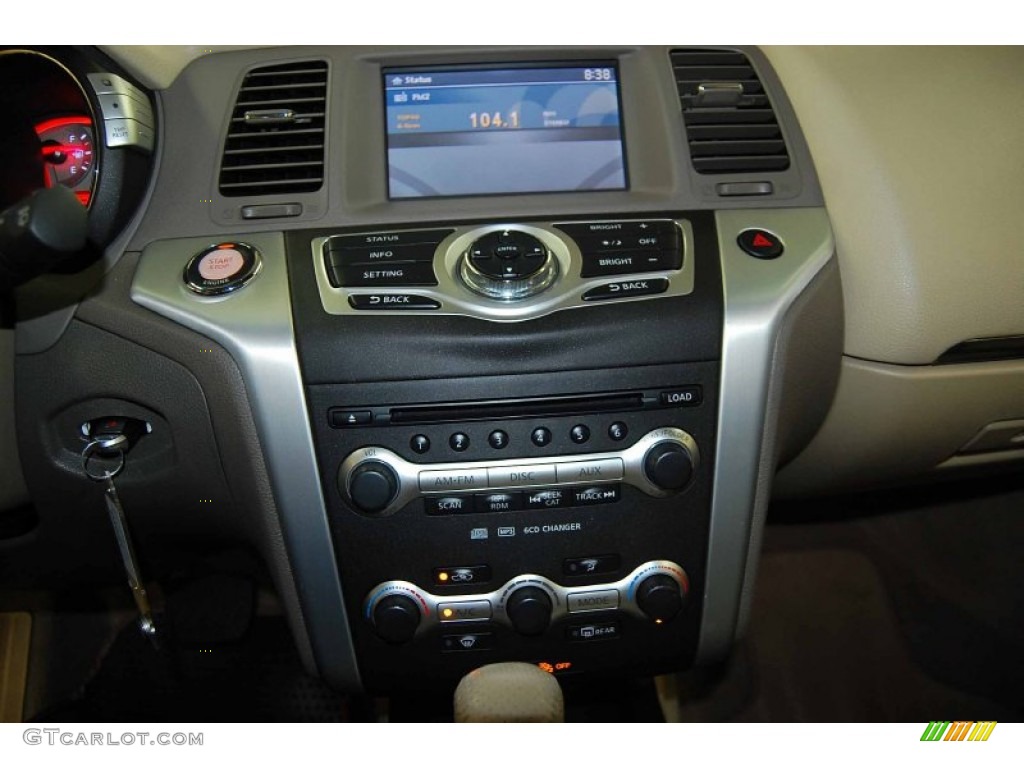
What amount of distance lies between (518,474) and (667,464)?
14 cm

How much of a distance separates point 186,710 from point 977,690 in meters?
1.17

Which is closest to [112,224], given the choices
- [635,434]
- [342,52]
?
[342,52]

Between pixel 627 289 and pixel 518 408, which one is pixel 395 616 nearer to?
pixel 518 408

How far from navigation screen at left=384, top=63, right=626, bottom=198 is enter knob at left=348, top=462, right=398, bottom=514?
0.29 meters

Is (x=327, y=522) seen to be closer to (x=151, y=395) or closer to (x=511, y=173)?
(x=151, y=395)

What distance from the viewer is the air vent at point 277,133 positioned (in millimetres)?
965

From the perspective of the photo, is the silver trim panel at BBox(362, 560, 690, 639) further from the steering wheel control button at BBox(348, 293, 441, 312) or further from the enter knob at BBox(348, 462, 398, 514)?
the steering wheel control button at BBox(348, 293, 441, 312)

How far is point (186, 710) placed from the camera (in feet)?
4.12

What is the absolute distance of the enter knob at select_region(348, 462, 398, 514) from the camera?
87 cm

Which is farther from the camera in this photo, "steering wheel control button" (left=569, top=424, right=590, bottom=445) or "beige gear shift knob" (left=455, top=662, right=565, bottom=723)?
"steering wheel control button" (left=569, top=424, right=590, bottom=445)

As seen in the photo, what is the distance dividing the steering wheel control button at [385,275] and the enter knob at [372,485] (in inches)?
6.7

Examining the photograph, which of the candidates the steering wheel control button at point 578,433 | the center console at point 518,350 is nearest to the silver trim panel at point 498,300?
the center console at point 518,350

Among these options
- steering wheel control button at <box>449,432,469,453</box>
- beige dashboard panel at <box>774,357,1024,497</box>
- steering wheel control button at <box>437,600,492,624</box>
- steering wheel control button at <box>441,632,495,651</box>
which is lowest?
steering wheel control button at <box>441,632,495,651</box>
